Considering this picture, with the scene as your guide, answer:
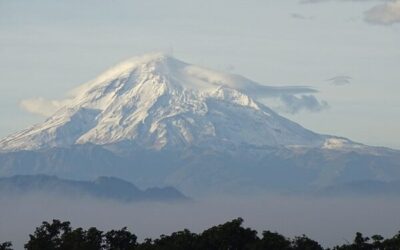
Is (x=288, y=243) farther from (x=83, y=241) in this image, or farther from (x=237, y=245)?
(x=83, y=241)

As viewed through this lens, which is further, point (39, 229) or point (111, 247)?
point (39, 229)

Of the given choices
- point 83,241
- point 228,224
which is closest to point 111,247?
point 83,241

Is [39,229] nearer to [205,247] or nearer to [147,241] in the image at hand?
[147,241]

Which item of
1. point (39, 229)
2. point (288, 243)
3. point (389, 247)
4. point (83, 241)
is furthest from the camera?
point (39, 229)

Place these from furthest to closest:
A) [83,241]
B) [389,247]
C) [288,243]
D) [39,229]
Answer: [39,229] < [83,241] < [288,243] < [389,247]

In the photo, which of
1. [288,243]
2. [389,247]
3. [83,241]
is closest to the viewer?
[389,247]

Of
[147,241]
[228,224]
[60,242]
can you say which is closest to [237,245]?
[228,224]
